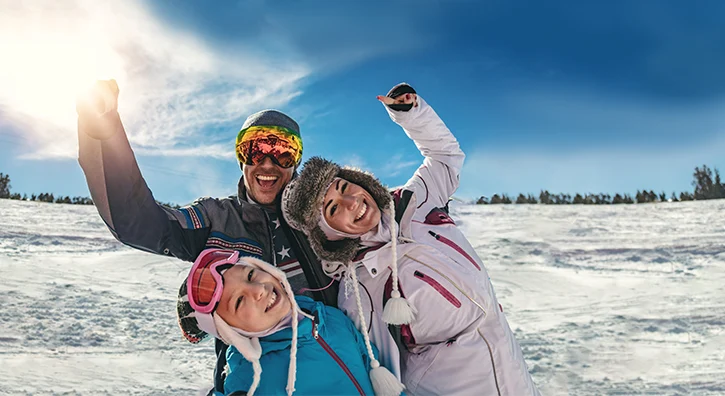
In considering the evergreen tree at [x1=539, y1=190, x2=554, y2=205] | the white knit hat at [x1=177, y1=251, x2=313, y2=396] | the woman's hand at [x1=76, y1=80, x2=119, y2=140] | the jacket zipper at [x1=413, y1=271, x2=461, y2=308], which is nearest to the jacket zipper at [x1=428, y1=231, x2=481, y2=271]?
the jacket zipper at [x1=413, y1=271, x2=461, y2=308]

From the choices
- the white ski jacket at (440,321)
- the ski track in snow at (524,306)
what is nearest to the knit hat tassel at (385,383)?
the white ski jacket at (440,321)

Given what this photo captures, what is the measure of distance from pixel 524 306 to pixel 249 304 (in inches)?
187

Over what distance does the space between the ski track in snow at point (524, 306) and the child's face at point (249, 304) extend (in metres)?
2.16

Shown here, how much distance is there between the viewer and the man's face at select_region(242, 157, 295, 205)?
2.76 m

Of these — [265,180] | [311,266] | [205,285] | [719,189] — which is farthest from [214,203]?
[719,189]

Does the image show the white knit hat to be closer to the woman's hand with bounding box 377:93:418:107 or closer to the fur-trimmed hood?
the fur-trimmed hood

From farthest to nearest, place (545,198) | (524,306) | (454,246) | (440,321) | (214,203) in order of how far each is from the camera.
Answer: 1. (545,198)
2. (524,306)
3. (214,203)
4. (454,246)
5. (440,321)

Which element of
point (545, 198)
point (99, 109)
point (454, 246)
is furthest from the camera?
point (545, 198)

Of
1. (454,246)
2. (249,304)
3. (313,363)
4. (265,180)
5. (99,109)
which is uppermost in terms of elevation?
(99,109)

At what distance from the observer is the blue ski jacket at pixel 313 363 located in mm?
1918

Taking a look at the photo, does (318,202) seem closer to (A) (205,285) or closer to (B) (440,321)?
(A) (205,285)

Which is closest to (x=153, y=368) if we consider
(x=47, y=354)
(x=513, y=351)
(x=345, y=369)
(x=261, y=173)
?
(x=47, y=354)

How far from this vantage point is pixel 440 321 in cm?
223

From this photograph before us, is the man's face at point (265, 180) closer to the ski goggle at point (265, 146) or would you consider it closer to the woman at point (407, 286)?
the ski goggle at point (265, 146)
